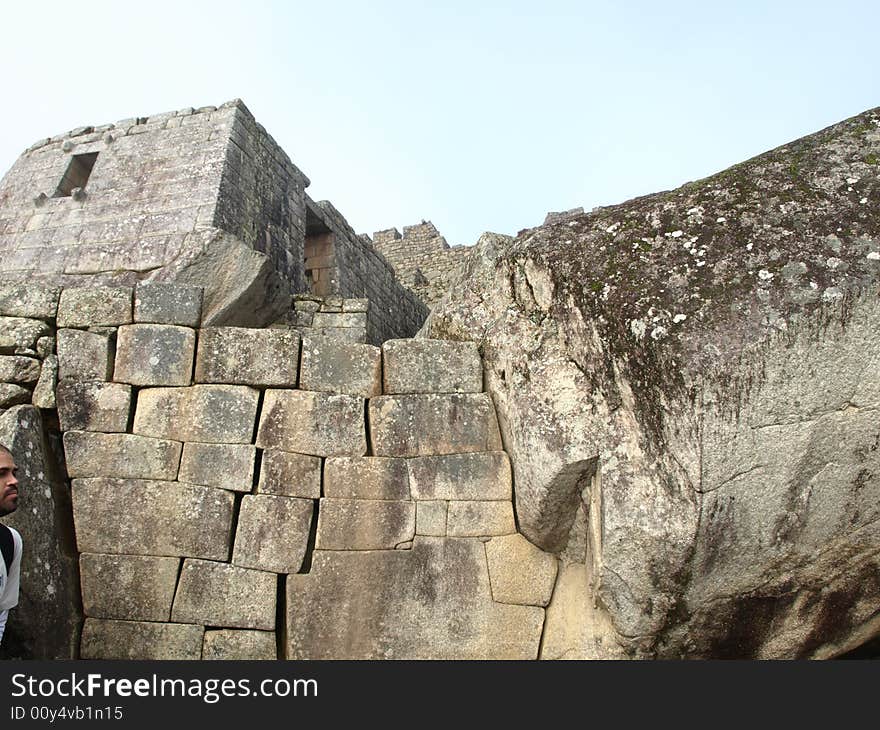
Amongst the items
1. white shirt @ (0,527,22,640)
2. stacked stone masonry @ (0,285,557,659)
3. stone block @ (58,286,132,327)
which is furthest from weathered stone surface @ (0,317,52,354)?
white shirt @ (0,527,22,640)

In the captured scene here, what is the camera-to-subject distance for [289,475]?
4676 mm

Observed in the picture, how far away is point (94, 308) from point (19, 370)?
0.64 m

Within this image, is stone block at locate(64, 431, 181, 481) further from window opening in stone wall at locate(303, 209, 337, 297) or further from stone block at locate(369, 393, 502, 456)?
window opening in stone wall at locate(303, 209, 337, 297)

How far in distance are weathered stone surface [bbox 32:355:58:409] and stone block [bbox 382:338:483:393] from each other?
2.28 meters

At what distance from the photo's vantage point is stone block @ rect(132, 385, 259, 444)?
4.75m

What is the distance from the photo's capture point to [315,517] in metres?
4.65

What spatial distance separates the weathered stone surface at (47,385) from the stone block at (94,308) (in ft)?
0.98

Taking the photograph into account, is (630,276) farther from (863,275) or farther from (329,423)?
(329,423)

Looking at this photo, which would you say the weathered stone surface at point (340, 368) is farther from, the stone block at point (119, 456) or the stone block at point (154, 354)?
the stone block at point (119, 456)

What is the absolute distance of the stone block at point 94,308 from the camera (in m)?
5.04

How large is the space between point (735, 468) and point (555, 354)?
122cm

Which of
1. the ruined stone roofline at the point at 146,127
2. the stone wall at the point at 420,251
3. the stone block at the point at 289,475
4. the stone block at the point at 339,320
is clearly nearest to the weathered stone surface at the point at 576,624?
the stone block at the point at 289,475

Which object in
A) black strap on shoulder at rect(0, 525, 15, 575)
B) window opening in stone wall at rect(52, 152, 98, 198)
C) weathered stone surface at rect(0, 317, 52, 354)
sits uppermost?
window opening in stone wall at rect(52, 152, 98, 198)

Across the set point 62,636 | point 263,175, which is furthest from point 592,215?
point 263,175
